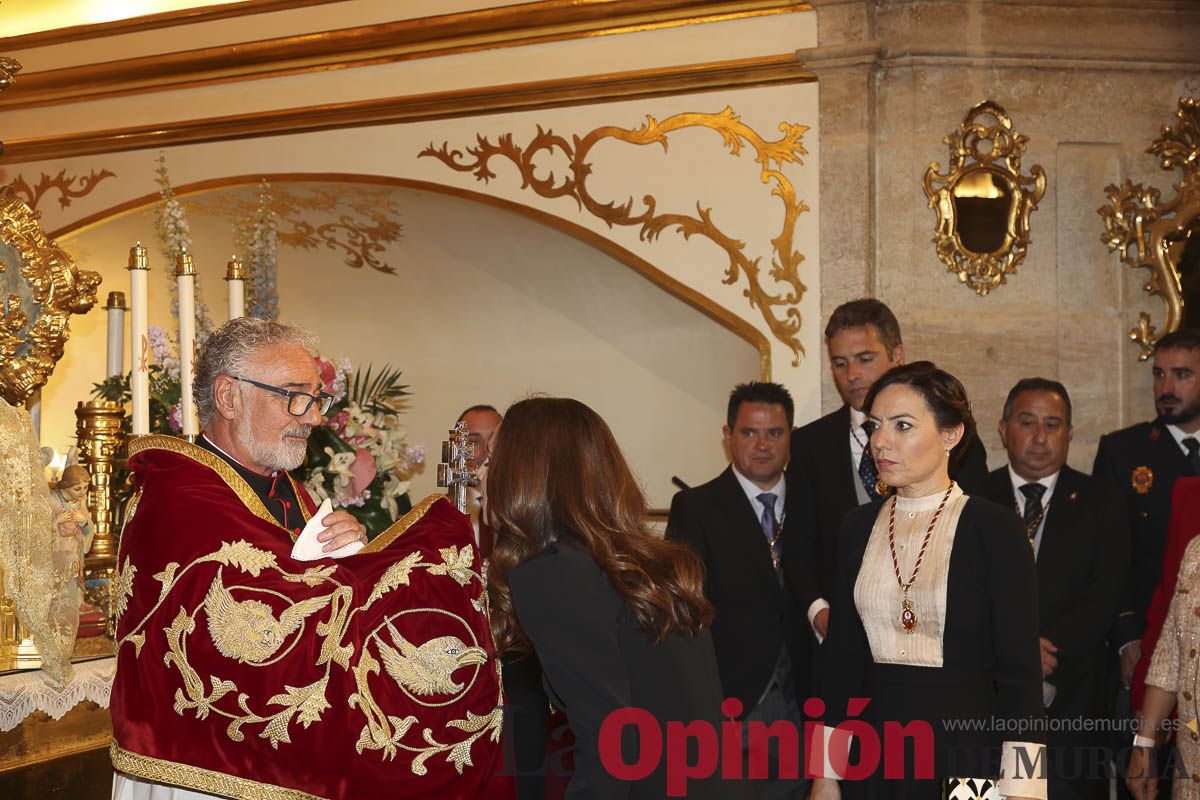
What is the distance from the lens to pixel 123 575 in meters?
2.51

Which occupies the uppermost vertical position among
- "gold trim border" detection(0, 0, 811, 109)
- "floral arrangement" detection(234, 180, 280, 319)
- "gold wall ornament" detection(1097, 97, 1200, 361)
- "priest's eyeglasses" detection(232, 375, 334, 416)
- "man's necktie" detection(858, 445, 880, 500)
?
"gold trim border" detection(0, 0, 811, 109)

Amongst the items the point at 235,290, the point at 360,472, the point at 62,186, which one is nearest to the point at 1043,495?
the point at 360,472

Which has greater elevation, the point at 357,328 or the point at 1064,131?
the point at 1064,131

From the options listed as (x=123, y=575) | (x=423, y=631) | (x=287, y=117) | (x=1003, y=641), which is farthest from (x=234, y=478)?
(x=287, y=117)

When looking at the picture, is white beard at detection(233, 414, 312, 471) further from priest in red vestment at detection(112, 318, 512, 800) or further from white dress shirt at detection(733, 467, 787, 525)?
white dress shirt at detection(733, 467, 787, 525)

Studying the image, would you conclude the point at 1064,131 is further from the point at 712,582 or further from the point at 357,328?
the point at 357,328

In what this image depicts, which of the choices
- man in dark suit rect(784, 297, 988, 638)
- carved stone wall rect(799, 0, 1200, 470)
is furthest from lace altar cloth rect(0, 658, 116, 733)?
carved stone wall rect(799, 0, 1200, 470)

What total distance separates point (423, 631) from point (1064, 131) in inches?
164

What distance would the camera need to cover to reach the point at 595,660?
2189 millimetres

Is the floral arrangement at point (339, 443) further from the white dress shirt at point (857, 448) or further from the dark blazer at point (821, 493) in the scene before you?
the white dress shirt at point (857, 448)

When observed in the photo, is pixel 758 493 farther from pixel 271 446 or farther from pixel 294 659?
pixel 294 659

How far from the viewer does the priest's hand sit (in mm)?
2525

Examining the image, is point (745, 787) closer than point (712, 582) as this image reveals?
Yes

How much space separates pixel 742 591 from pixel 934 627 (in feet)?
5.00
